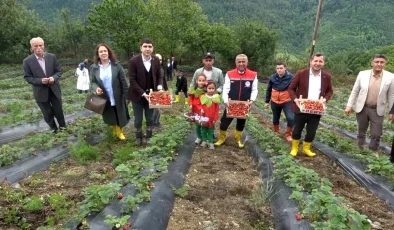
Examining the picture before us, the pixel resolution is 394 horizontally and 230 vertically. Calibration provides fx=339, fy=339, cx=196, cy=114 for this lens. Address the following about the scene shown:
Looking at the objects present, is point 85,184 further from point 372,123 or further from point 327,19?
point 327,19

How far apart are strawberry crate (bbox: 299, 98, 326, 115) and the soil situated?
92 cm

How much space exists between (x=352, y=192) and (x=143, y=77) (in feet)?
12.2

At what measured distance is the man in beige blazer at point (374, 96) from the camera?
582 cm

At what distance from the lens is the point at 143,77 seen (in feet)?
19.3

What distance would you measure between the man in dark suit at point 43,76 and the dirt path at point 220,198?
2.95 metres

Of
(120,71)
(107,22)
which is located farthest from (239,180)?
(107,22)

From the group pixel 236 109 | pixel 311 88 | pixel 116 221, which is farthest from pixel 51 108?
pixel 311 88

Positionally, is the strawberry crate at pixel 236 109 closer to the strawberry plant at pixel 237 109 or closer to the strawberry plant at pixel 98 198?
the strawberry plant at pixel 237 109

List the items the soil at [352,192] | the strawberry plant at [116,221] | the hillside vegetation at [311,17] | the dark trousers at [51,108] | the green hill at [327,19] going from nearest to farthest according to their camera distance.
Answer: the strawberry plant at [116,221] → the soil at [352,192] → the dark trousers at [51,108] → the green hill at [327,19] → the hillside vegetation at [311,17]

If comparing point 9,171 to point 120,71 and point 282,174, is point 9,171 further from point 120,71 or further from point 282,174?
point 282,174

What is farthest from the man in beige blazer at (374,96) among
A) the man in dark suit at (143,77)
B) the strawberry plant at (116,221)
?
the strawberry plant at (116,221)

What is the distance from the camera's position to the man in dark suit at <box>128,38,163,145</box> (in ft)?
18.9

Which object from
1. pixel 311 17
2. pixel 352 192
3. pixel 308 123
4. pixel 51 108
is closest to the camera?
pixel 352 192

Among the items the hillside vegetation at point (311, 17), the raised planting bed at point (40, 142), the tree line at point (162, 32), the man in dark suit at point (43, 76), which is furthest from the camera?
the hillside vegetation at point (311, 17)
